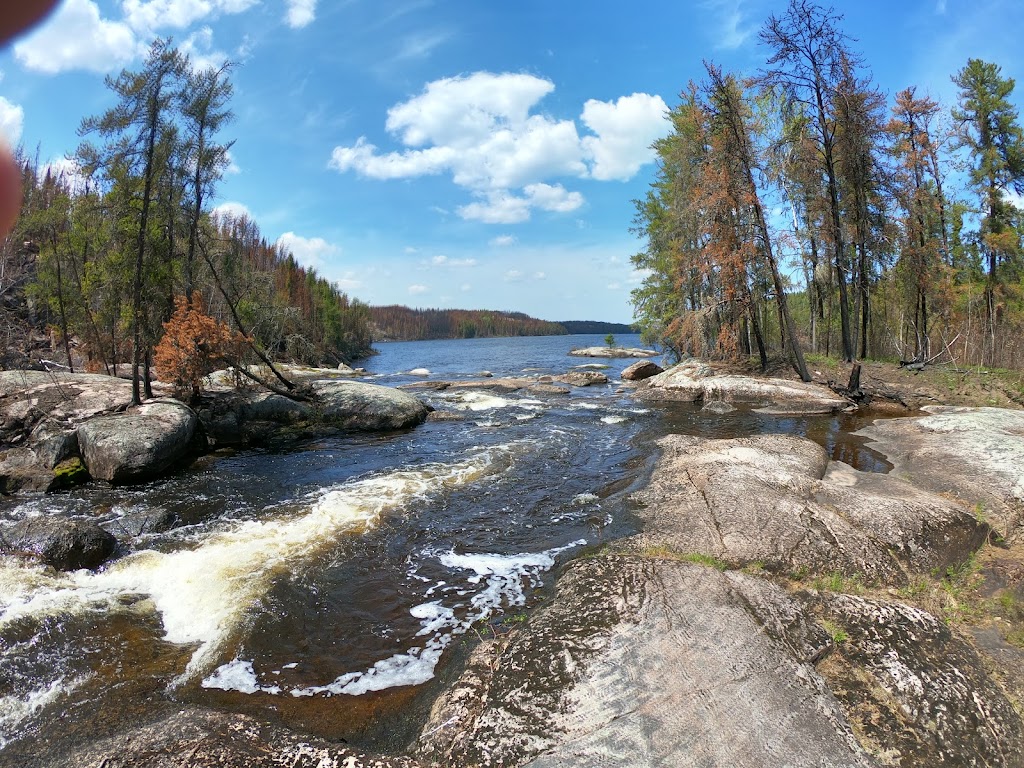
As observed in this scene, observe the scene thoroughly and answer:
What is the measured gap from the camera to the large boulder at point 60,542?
24.2 feet

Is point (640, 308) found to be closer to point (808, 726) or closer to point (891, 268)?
point (891, 268)

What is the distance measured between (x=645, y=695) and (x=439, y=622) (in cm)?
298

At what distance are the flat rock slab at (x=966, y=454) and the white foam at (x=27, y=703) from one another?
11993 millimetres

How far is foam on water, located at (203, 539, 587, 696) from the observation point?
5.24 meters

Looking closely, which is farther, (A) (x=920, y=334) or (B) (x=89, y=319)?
(A) (x=920, y=334)

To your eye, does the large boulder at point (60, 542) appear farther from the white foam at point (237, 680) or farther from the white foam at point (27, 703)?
the white foam at point (237, 680)

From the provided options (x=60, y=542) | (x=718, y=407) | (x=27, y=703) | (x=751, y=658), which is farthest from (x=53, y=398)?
(x=718, y=407)

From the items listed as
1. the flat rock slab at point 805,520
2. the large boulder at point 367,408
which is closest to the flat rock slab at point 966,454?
the flat rock slab at point 805,520

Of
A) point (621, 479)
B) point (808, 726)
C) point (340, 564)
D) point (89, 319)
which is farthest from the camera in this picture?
point (89, 319)

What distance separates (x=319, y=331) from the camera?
68562 millimetres

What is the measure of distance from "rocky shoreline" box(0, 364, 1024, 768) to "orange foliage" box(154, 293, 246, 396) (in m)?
14.8

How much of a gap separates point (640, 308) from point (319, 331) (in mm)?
48855

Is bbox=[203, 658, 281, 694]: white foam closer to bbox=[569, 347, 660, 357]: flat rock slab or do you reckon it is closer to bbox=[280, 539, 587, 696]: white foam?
bbox=[280, 539, 587, 696]: white foam

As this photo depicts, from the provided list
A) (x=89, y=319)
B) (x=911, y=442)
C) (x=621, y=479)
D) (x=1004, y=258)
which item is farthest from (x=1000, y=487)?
(x=89, y=319)
